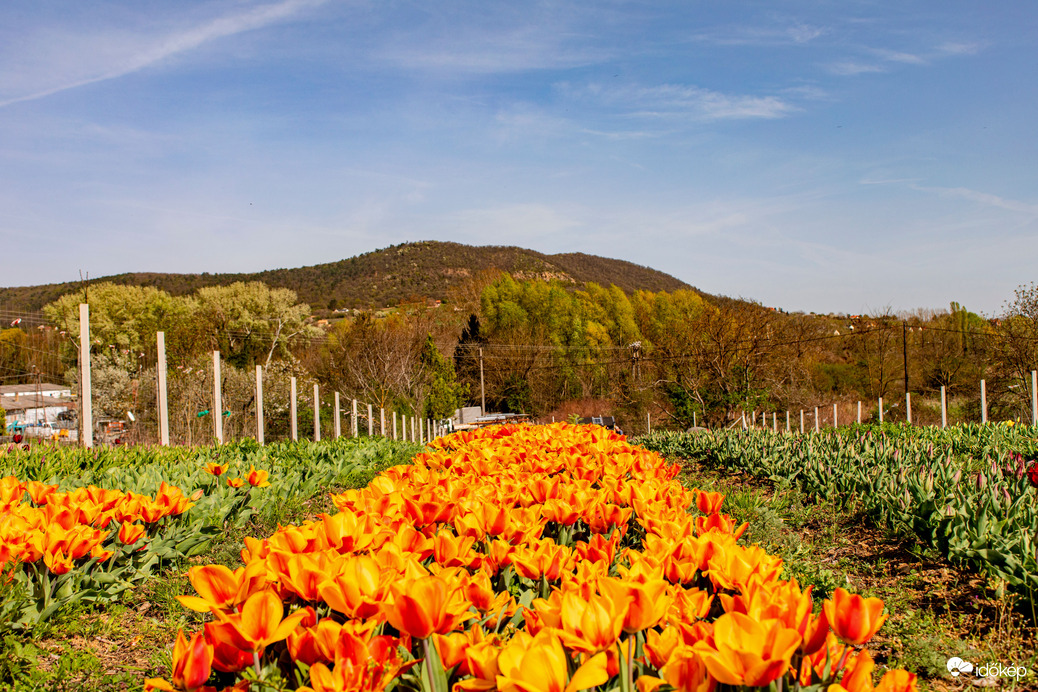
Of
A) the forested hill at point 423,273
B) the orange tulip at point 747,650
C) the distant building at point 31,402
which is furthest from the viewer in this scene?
the forested hill at point 423,273

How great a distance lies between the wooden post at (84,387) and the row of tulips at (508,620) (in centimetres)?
783

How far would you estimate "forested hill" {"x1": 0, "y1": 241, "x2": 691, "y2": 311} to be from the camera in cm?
7350

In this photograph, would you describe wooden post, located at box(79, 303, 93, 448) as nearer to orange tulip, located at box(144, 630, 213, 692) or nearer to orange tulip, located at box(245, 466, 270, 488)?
orange tulip, located at box(245, 466, 270, 488)

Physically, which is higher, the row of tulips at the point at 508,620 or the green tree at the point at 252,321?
the green tree at the point at 252,321

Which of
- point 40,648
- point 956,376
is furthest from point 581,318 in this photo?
point 40,648

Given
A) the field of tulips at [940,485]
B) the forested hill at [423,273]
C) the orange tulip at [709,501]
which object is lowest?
the field of tulips at [940,485]

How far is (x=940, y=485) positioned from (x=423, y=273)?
77.4 meters

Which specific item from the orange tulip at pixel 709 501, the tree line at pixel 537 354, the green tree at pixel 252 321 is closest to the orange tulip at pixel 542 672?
the orange tulip at pixel 709 501

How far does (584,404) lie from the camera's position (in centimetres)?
4388

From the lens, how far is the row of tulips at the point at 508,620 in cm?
113

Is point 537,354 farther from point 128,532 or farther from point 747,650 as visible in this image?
point 747,650

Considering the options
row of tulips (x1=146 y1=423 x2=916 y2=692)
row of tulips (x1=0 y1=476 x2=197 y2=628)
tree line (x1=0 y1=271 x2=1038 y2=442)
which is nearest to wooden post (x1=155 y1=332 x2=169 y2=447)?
tree line (x1=0 y1=271 x2=1038 y2=442)

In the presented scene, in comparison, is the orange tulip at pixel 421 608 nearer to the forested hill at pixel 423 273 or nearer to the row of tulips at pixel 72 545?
the row of tulips at pixel 72 545

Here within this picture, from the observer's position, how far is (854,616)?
48.9 inches
